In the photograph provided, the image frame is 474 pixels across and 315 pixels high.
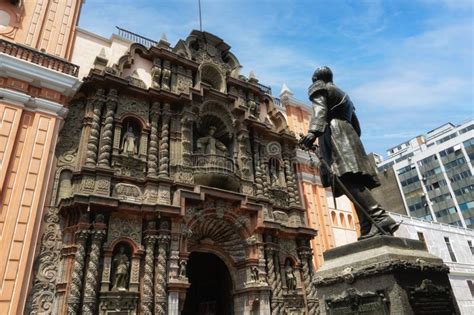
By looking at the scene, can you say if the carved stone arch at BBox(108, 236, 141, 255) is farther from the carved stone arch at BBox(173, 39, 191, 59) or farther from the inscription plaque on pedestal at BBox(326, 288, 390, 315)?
the carved stone arch at BBox(173, 39, 191, 59)

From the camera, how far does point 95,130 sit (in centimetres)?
1025

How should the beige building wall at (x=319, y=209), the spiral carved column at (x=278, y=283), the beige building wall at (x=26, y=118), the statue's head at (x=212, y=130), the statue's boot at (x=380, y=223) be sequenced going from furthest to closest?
the beige building wall at (x=319, y=209)
the statue's head at (x=212, y=130)
the spiral carved column at (x=278, y=283)
the beige building wall at (x=26, y=118)
the statue's boot at (x=380, y=223)

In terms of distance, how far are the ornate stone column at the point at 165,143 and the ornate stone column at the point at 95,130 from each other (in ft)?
6.52

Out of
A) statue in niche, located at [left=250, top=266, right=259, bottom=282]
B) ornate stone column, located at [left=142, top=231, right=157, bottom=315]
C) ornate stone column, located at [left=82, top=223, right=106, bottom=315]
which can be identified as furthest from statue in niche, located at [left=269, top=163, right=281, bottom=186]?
ornate stone column, located at [left=82, top=223, right=106, bottom=315]

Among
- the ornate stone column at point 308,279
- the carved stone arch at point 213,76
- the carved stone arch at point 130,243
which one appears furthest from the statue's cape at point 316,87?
the carved stone arch at point 213,76

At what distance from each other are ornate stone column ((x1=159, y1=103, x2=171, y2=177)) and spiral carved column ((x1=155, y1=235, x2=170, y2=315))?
7.03 feet

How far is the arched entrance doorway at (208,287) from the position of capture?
1170cm

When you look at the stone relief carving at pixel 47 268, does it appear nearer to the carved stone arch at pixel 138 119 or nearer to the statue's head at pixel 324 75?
the carved stone arch at pixel 138 119

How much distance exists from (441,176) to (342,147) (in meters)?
39.1

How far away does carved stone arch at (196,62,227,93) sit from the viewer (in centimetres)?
1384

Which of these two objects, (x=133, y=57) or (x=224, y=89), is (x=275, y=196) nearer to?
(x=224, y=89)

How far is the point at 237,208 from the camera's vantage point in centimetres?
1152

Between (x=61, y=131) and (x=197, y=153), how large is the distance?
4259 mm

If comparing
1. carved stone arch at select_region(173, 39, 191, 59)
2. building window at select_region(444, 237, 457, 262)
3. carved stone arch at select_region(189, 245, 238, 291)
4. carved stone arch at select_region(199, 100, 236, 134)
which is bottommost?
carved stone arch at select_region(189, 245, 238, 291)
